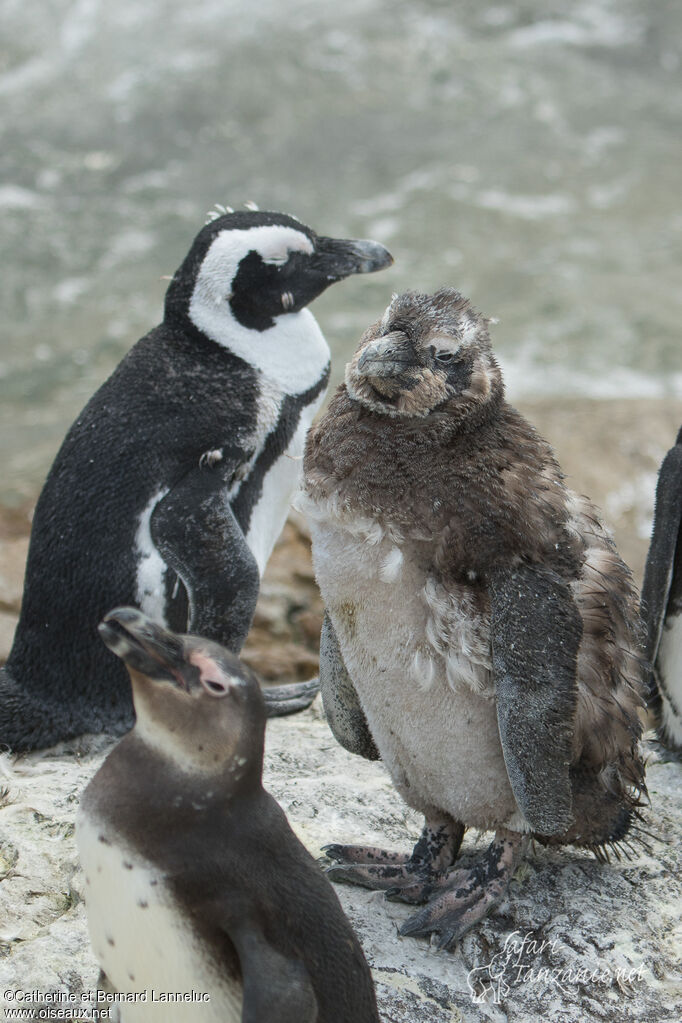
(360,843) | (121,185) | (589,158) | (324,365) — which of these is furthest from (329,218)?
(360,843)

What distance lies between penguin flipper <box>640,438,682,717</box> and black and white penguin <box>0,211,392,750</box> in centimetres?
106

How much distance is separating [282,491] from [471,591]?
5.54ft

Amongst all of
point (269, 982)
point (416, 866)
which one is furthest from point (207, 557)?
point (269, 982)

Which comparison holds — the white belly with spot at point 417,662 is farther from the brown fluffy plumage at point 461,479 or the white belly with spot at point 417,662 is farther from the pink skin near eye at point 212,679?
the pink skin near eye at point 212,679

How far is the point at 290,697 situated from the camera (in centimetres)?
402

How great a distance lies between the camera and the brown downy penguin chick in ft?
7.66

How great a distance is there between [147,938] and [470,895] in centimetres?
84

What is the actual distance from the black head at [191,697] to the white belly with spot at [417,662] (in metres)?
0.53

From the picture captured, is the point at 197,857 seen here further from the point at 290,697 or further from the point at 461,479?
the point at 290,697

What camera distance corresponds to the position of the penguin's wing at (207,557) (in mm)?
3502

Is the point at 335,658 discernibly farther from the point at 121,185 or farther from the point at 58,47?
the point at 58,47

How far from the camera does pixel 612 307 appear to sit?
1018cm

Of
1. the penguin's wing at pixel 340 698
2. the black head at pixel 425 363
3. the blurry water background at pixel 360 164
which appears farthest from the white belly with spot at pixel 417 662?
the blurry water background at pixel 360 164

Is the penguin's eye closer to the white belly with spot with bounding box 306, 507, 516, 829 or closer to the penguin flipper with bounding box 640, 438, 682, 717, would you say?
the white belly with spot with bounding box 306, 507, 516, 829
